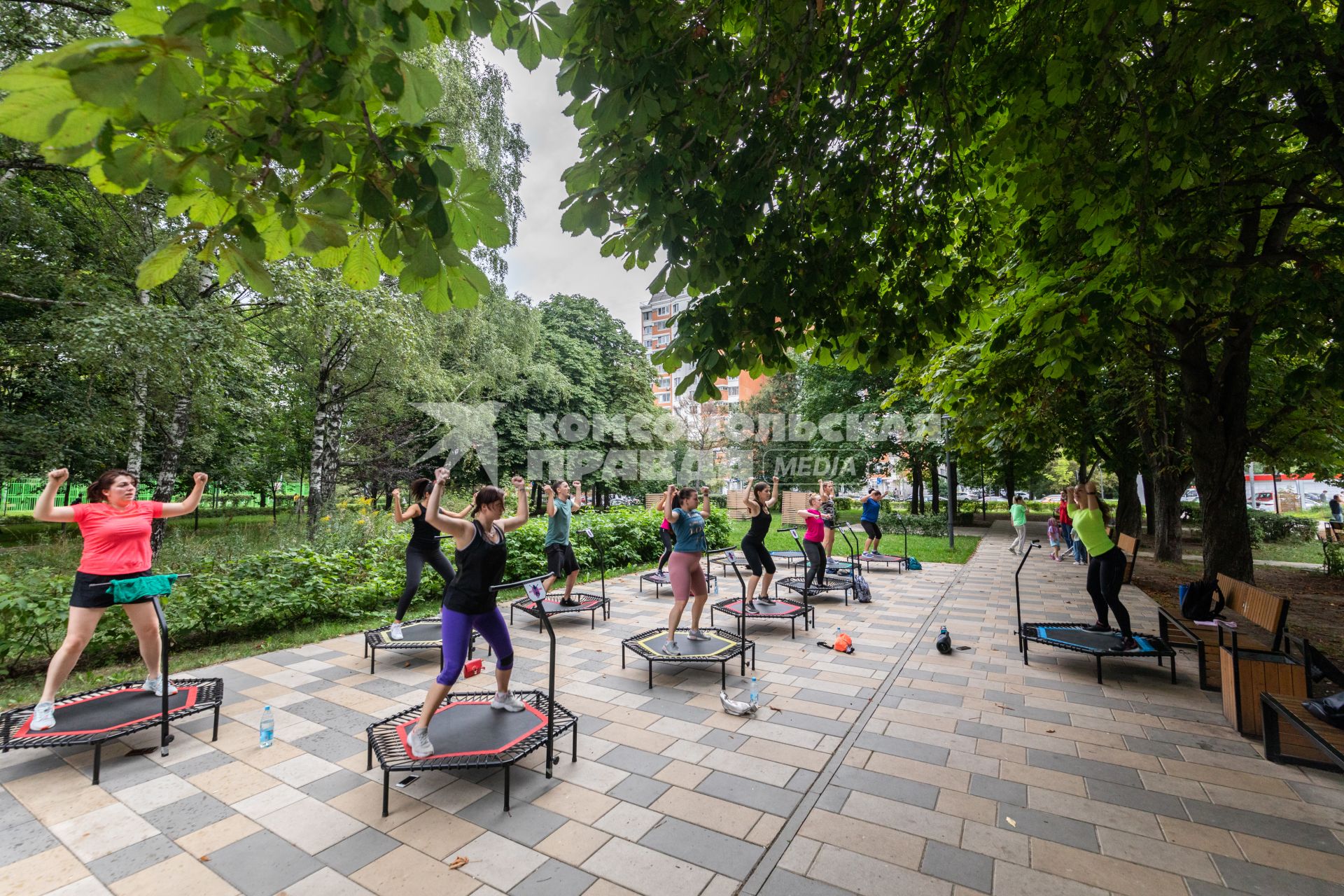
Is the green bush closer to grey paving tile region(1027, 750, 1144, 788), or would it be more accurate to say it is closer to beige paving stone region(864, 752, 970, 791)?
beige paving stone region(864, 752, 970, 791)

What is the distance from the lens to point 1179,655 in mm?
6484

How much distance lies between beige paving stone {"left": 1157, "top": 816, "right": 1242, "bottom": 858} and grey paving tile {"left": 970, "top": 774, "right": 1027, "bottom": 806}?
2.24 feet

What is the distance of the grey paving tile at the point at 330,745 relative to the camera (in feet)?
13.4

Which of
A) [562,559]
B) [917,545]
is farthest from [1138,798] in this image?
[917,545]

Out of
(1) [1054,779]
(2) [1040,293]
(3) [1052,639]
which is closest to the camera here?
(1) [1054,779]

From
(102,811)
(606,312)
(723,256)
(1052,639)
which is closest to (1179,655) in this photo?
(1052,639)

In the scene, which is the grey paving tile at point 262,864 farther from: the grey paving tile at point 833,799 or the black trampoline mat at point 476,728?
the grey paving tile at point 833,799

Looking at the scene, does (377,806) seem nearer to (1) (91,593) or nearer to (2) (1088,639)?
(1) (91,593)

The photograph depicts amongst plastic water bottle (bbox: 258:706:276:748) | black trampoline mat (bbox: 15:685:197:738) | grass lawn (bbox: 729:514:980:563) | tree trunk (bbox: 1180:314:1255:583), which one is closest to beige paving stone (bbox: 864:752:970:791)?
plastic water bottle (bbox: 258:706:276:748)

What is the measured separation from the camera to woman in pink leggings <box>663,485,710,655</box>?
6.08 metres

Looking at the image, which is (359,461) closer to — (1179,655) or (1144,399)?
(1179,655)

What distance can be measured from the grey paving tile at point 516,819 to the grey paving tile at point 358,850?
414mm

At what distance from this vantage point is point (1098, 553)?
21.8ft

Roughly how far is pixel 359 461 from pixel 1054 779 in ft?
64.0
